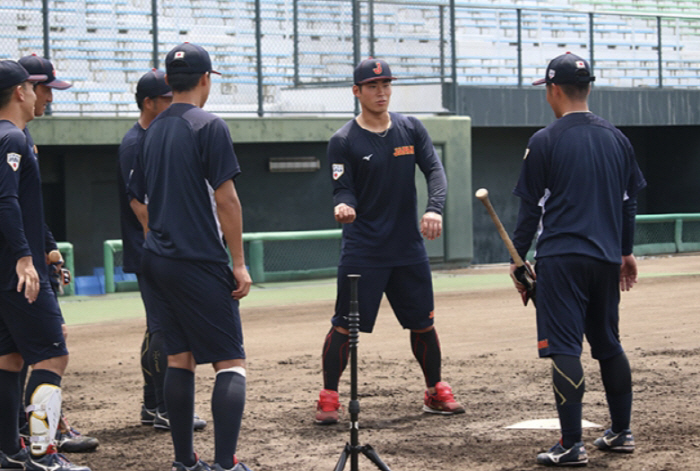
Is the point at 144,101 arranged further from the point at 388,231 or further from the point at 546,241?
the point at 546,241

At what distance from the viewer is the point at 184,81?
14.9 ft

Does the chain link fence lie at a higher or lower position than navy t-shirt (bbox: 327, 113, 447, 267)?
higher

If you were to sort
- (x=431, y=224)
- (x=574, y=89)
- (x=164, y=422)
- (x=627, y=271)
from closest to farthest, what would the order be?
(x=574, y=89) → (x=627, y=271) → (x=431, y=224) → (x=164, y=422)

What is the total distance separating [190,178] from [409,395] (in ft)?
9.72

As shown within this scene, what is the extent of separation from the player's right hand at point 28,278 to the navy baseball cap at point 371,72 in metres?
2.48

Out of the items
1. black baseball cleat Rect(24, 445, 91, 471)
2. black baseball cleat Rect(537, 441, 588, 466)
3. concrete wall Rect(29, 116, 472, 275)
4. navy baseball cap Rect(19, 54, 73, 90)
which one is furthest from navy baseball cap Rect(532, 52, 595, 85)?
concrete wall Rect(29, 116, 472, 275)

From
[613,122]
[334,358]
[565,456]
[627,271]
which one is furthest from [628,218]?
[613,122]

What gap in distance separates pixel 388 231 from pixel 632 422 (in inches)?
74.1

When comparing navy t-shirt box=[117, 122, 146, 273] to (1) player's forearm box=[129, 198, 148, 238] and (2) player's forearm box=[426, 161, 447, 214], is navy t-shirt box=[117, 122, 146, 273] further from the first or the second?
(2) player's forearm box=[426, 161, 447, 214]

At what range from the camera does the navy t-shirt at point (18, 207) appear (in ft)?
15.0

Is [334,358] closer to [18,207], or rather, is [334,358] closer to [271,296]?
[18,207]

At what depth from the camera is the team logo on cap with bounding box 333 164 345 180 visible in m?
6.07

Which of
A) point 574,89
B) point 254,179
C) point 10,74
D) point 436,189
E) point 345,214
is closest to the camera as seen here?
point 10,74

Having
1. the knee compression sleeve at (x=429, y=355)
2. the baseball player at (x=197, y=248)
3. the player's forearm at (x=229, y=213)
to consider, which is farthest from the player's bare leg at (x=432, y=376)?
the player's forearm at (x=229, y=213)
